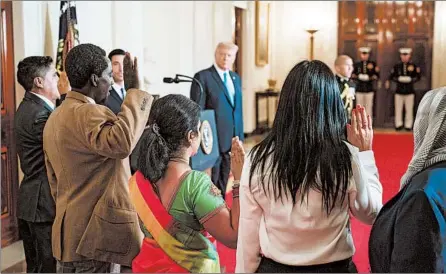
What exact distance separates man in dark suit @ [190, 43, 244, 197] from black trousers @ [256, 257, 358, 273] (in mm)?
3357

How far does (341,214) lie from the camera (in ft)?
5.84

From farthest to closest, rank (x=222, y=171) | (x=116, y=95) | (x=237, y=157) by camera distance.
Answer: (x=222, y=171)
(x=116, y=95)
(x=237, y=157)

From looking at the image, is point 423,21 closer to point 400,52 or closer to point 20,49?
point 400,52

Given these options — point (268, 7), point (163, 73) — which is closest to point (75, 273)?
point (163, 73)

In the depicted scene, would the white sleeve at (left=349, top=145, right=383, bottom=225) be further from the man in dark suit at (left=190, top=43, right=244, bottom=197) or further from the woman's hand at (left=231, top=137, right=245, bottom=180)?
the man in dark suit at (left=190, top=43, right=244, bottom=197)

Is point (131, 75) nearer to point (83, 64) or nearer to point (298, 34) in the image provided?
point (83, 64)

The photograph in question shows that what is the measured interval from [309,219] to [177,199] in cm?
47

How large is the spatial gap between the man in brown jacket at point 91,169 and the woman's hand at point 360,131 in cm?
77

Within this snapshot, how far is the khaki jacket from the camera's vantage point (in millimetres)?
2240

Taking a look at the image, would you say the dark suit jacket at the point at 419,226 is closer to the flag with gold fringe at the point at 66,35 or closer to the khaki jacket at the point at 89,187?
the khaki jacket at the point at 89,187

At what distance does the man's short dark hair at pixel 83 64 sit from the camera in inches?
88.5

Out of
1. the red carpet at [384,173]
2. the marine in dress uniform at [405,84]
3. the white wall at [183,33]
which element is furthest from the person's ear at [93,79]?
the marine in dress uniform at [405,84]

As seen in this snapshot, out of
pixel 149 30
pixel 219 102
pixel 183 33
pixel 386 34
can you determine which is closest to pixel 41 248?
pixel 219 102

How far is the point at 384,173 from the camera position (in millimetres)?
6555
